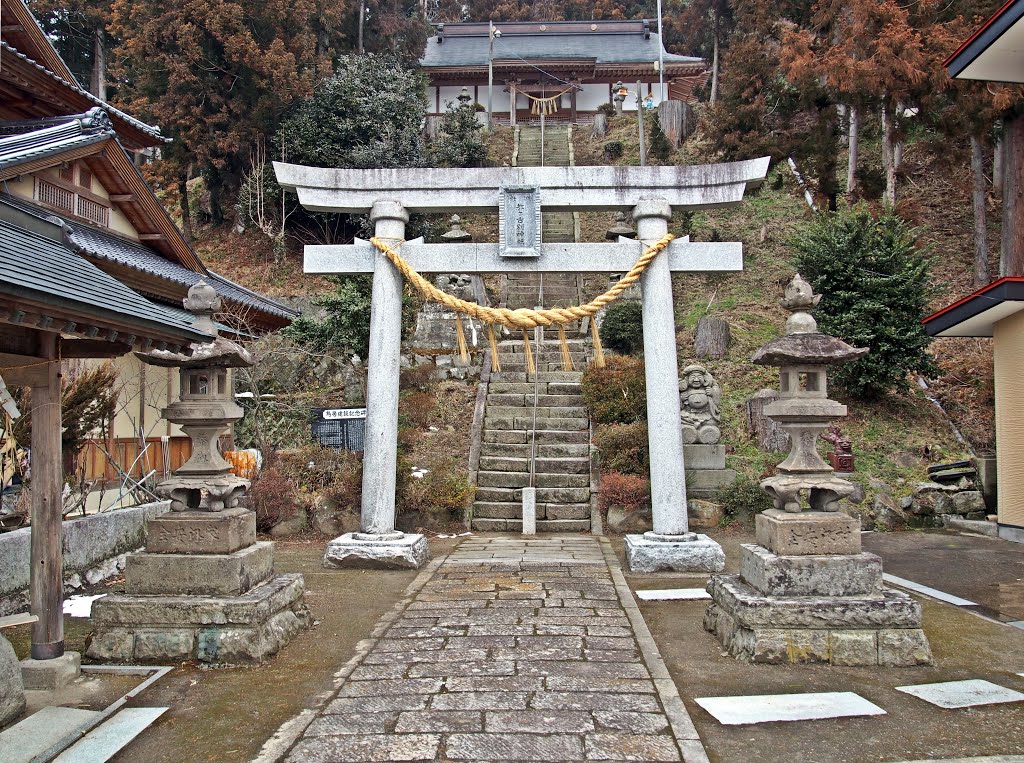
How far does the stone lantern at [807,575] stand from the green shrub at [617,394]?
7.05 metres

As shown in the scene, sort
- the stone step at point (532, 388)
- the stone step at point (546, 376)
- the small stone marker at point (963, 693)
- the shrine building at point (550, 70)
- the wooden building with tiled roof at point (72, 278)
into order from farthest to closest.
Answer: the shrine building at point (550, 70)
the stone step at point (546, 376)
the stone step at point (532, 388)
the wooden building with tiled roof at point (72, 278)
the small stone marker at point (963, 693)

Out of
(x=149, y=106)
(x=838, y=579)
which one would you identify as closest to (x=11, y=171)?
(x=838, y=579)

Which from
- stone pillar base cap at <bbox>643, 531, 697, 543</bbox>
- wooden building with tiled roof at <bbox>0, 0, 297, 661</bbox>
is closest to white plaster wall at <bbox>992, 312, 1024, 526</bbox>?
stone pillar base cap at <bbox>643, 531, 697, 543</bbox>

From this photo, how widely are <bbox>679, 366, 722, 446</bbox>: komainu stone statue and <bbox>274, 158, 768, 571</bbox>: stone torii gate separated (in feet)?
9.56

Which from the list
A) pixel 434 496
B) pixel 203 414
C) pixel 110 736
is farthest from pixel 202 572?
pixel 434 496

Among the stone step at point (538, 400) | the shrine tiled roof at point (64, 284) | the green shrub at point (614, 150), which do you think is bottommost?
the stone step at point (538, 400)

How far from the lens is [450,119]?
86.6ft

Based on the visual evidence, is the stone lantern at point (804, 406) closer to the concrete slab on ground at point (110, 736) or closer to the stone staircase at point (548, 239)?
the concrete slab on ground at point (110, 736)

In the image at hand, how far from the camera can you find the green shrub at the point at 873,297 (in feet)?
46.5

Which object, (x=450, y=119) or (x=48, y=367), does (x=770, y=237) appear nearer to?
(x=450, y=119)

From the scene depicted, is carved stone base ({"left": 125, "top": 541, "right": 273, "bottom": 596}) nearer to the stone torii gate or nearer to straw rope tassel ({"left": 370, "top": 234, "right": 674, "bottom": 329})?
the stone torii gate

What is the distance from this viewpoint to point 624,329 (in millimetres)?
17188

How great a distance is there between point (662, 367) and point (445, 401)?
293 inches

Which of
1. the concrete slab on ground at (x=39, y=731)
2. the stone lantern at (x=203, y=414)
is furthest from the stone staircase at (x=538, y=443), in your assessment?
the concrete slab on ground at (x=39, y=731)
